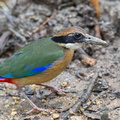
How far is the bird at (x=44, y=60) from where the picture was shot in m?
5.03

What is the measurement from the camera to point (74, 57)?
6664 mm

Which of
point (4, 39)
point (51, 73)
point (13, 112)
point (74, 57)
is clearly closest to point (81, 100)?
point (51, 73)

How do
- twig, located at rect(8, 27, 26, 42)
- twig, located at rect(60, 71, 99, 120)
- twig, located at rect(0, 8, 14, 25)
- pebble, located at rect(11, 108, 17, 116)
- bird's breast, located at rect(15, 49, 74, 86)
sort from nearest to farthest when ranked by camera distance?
twig, located at rect(60, 71, 99, 120), bird's breast, located at rect(15, 49, 74, 86), pebble, located at rect(11, 108, 17, 116), twig, located at rect(8, 27, 26, 42), twig, located at rect(0, 8, 14, 25)

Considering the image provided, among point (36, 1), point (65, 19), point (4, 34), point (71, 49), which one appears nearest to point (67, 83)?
point (71, 49)

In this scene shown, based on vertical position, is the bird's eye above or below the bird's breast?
above

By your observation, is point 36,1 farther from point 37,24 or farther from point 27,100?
point 27,100

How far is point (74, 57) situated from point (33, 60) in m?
1.76

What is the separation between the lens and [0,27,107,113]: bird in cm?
503

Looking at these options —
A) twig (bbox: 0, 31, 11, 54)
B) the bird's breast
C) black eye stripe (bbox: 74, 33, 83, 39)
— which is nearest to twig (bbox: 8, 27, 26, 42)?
twig (bbox: 0, 31, 11, 54)

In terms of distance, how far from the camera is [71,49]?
5176mm

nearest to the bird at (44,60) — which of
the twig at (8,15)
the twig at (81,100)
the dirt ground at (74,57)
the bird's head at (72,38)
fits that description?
the bird's head at (72,38)

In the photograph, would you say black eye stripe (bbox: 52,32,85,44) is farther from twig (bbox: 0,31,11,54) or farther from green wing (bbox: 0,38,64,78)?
twig (bbox: 0,31,11,54)

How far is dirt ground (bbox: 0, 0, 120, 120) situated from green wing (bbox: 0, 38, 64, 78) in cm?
70

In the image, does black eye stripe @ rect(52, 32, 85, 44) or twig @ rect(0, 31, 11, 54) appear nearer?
black eye stripe @ rect(52, 32, 85, 44)
